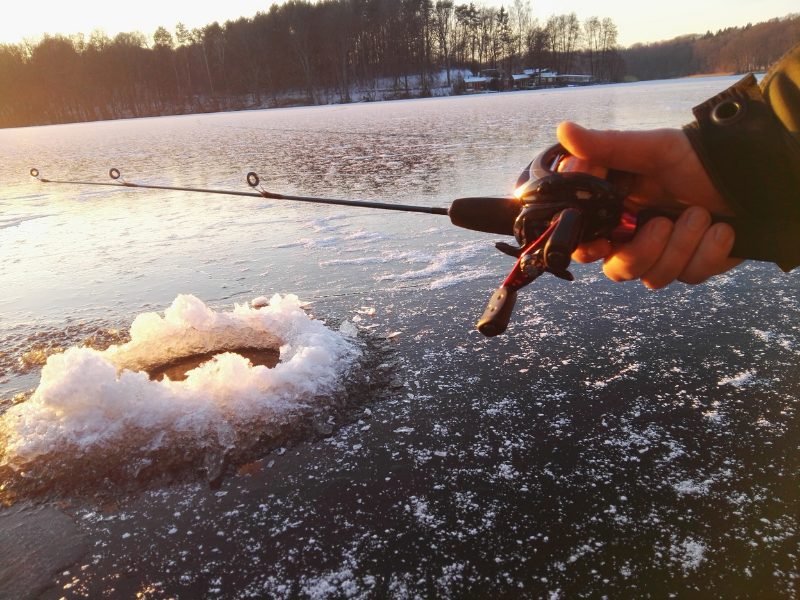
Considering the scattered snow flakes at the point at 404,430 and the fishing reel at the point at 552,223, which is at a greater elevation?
the fishing reel at the point at 552,223

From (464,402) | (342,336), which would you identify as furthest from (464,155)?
(464,402)

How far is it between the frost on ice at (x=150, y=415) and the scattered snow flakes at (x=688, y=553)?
1371 mm

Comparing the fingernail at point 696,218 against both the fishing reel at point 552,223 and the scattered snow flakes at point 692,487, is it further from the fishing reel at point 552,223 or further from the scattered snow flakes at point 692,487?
the scattered snow flakes at point 692,487

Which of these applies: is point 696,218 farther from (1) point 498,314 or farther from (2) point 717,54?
(2) point 717,54

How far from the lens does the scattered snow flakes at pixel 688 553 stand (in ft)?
4.66

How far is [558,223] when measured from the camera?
110 centimetres

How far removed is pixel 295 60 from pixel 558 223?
62438 mm

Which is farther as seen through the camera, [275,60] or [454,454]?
[275,60]

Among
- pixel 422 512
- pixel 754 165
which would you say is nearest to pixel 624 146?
pixel 754 165

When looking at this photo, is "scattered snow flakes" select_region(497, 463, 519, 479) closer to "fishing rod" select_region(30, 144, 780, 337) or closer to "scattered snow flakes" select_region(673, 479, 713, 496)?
"scattered snow flakes" select_region(673, 479, 713, 496)

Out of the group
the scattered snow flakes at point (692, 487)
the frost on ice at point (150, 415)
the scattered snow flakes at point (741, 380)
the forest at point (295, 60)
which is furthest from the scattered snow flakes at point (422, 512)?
the forest at point (295, 60)

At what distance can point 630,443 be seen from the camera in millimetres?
1919

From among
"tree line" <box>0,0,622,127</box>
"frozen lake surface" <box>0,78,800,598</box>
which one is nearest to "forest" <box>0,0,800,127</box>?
"tree line" <box>0,0,622,127</box>

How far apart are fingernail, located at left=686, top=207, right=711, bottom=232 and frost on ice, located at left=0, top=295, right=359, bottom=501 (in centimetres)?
155
